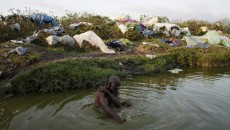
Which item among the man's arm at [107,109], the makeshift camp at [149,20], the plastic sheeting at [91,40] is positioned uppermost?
the makeshift camp at [149,20]

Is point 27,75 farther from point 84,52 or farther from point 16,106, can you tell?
point 84,52

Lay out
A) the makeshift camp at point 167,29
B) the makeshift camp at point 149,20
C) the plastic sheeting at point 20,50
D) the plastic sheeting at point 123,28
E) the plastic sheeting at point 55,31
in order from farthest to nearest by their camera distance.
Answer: the makeshift camp at point 149,20
the makeshift camp at point 167,29
the plastic sheeting at point 123,28
the plastic sheeting at point 55,31
the plastic sheeting at point 20,50

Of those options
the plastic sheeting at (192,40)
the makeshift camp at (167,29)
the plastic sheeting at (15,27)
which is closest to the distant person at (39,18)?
the plastic sheeting at (15,27)

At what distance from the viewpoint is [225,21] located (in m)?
23.2

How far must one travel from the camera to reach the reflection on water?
5.36 meters

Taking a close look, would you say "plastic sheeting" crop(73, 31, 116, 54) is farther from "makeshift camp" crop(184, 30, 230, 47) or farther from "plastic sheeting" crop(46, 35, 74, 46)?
"makeshift camp" crop(184, 30, 230, 47)

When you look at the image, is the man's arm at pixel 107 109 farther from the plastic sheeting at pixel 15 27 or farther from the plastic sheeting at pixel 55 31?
the plastic sheeting at pixel 15 27

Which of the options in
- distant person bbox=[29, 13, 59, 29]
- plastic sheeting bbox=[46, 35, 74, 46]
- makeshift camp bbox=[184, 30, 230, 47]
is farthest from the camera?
makeshift camp bbox=[184, 30, 230, 47]

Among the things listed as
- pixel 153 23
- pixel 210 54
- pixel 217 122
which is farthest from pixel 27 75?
pixel 153 23

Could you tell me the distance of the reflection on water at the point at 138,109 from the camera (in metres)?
5.36

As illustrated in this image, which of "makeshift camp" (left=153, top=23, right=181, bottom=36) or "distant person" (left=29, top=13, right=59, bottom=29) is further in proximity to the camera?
"makeshift camp" (left=153, top=23, right=181, bottom=36)

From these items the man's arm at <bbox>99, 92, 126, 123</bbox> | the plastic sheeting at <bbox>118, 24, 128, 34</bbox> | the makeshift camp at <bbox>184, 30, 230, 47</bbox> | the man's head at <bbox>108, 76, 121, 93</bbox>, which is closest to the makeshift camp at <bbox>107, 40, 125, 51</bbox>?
the plastic sheeting at <bbox>118, 24, 128, 34</bbox>

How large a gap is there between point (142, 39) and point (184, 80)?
685 cm

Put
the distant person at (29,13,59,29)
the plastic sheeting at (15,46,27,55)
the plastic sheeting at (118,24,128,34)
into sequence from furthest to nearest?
1. the plastic sheeting at (118,24,128,34)
2. the distant person at (29,13,59,29)
3. the plastic sheeting at (15,46,27,55)
